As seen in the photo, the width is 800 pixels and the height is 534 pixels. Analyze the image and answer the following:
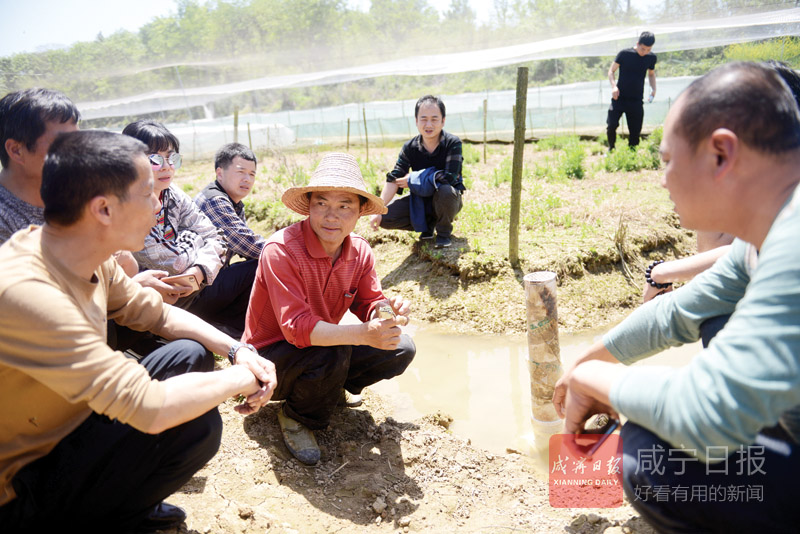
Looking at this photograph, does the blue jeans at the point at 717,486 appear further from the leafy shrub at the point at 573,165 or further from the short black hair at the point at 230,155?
the leafy shrub at the point at 573,165

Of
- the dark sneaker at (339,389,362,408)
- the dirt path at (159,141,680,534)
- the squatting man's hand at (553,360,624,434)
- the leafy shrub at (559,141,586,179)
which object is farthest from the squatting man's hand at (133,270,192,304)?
the leafy shrub at (559,141,586,179)

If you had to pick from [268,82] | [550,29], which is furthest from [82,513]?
[268,82]

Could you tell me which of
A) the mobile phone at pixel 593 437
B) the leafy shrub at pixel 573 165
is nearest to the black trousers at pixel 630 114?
the leafy shrub at pixel 573 165

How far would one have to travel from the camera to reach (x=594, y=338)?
4.52m

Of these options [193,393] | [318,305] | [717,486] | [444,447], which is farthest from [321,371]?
[717,486]

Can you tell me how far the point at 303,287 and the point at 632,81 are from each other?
26.3 ft

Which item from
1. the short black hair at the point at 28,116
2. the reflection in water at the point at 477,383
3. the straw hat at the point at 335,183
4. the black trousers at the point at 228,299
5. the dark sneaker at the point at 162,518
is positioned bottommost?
the reflection in water at the point at 477,383

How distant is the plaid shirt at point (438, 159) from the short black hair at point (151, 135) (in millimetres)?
2696

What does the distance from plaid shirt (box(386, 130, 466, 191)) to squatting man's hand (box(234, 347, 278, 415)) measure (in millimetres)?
3779

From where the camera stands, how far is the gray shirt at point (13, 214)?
2436 millimetres

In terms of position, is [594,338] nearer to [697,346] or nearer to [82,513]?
[697,346]

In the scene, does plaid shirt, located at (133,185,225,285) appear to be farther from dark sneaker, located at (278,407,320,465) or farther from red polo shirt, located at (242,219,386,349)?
dark sneaker, located at (278,407,320,465)

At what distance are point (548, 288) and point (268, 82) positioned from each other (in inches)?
597

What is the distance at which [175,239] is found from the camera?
3396mm
